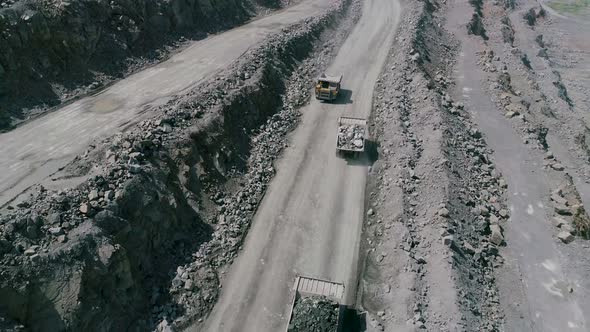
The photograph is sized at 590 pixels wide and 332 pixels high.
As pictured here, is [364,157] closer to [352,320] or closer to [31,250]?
[352,320]

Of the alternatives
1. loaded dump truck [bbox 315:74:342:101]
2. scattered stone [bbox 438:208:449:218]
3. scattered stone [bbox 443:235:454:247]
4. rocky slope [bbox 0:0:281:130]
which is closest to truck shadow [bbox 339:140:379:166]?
loaded dump truck [bbox 315:74:342:101]

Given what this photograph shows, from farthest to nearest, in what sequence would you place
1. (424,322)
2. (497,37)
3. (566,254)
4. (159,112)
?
(497,37)
(159,112)
(566,254)
(424,322)

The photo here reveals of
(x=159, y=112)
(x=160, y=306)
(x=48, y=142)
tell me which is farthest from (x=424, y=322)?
(x=48, y=142)

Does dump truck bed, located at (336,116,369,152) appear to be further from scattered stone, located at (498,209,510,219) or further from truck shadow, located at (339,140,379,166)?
scattered stone, located at (498,209,510,219)

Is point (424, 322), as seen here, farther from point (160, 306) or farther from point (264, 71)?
point (264, 71)

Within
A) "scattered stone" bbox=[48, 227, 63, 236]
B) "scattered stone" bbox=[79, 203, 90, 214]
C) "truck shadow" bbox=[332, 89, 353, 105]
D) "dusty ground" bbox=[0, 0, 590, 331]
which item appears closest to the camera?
"scattered stone" bbox=[48, 227, 63, 236]
